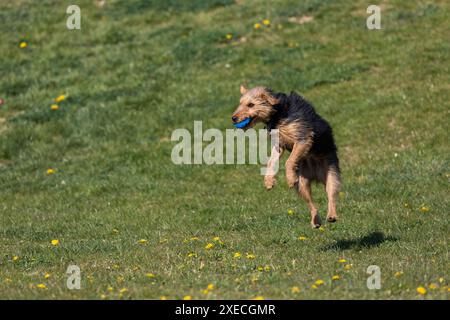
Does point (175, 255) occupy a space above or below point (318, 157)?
below

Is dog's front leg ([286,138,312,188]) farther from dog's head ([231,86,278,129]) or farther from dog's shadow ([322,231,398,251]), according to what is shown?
dog's shadow ([322,231,398,251])

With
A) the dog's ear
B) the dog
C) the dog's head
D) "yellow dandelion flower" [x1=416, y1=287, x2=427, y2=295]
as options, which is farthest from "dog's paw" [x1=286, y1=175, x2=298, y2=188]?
"yellow dandelion flower" [x1=416, y1=287, x2=427, y2=295]

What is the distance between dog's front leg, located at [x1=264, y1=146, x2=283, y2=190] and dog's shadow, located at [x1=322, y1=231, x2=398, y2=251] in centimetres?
116

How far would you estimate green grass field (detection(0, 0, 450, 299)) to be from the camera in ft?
30.0

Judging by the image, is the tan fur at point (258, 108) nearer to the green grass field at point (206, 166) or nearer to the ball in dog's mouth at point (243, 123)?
the ball in dog's mouth at point (243, 123)

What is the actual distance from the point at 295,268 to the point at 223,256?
1.22 m

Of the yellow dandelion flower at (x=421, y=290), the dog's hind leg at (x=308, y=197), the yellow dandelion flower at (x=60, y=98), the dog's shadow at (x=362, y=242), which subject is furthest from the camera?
the yellow dandelion flower at (x=60, y=98)

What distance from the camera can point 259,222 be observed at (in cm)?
1219

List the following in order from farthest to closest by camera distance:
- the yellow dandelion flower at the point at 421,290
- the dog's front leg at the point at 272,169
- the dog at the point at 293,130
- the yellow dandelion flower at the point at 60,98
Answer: the yellow dandelion flower at the point at 60,98 → the dog at the point at 293,130 → the dog's front leg at the point at 272,169 → the yellow dandelion flower at the point at 421,290

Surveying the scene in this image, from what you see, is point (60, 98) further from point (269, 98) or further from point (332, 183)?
point (332, 183)

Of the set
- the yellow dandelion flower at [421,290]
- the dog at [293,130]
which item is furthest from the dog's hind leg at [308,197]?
the yellow dandelion flower at [421,290]

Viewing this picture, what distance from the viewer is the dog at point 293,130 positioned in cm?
1000

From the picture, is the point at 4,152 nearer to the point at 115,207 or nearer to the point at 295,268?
the point at 115,207
